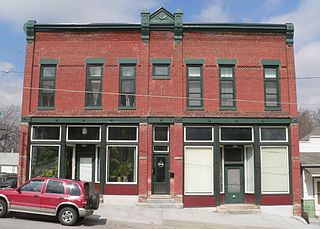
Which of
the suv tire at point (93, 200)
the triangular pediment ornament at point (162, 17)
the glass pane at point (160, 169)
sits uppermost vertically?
the triangular pediment ornament at point (162, 17)

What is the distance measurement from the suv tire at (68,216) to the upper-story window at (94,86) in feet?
23.3

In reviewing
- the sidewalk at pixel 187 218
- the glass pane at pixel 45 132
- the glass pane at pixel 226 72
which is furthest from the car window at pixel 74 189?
the glass pane at pixel 226 72

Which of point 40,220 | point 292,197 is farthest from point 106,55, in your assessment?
point 292,197

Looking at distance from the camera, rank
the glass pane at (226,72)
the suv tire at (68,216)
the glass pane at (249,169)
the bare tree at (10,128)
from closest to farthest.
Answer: the suv tire at (68,216) < the glass pane at (249,169) < the glass pane at (226,72) < the bare tree at (10,128)

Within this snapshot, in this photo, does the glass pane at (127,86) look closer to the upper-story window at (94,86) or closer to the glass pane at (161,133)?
the upper-story window at (94,86)

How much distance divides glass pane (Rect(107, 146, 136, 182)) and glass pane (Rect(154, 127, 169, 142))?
139 cm

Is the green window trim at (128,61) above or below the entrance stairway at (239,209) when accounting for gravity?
above

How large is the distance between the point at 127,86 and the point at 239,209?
27.9 ft

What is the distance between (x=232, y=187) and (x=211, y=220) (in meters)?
3.81

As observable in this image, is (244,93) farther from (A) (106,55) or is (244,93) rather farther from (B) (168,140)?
(A) (106,55)

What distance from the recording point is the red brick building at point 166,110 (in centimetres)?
1911

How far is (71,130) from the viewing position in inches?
768

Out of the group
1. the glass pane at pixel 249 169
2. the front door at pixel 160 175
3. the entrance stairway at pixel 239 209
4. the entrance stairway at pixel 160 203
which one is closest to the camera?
the entrance stairway at pixel 239 209

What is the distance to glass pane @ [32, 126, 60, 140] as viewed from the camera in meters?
19.5
